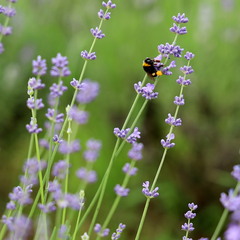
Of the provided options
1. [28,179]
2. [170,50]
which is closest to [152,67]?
[170,50]

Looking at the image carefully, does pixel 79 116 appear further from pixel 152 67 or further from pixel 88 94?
pixel 152 67

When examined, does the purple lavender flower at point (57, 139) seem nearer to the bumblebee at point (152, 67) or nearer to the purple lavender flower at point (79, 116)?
the purple lavender flower at point (79, 116)

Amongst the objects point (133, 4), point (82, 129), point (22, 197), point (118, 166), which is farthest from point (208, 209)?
point (22, 197)

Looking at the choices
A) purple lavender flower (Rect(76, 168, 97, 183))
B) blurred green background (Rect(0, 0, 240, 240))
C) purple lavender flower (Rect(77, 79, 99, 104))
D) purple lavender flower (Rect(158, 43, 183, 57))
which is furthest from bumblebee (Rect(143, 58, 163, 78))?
blurred green background (Rect(0, 0, 240, 240))

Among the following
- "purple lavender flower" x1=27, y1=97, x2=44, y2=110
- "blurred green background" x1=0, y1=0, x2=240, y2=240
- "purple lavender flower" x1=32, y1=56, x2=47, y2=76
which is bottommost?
"purple lavender flower" x1=27, y1=97, x2=44, y2=110

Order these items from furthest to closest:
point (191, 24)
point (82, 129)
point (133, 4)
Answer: point (133, 4)
point (191, 24)
point (82, 129)

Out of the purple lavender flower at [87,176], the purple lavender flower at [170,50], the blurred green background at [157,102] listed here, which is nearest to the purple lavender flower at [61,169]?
the purple lavender flower at [87,176]

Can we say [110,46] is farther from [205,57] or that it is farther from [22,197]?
[22,197]

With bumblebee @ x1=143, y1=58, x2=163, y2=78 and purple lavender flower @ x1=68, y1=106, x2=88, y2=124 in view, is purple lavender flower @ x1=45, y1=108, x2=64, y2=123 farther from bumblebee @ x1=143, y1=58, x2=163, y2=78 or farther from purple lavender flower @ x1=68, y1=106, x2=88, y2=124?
bumblebee @ x1=143, y1=58, x2=163, y2=78
